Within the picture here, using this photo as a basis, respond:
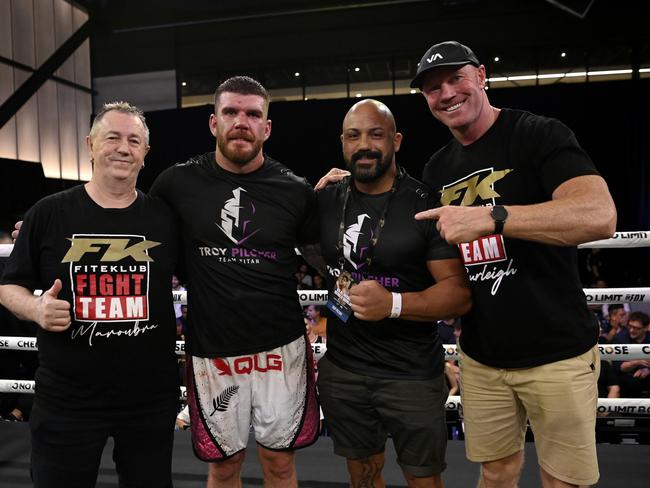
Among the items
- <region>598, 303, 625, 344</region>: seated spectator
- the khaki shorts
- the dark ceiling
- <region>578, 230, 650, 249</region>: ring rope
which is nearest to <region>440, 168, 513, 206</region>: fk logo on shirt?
the khaki shorts

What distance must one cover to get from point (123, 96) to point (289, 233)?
1244 cm

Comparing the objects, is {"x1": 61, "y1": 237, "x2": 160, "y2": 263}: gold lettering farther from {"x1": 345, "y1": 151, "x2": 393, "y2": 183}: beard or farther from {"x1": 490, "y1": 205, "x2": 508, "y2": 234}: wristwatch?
{"x1": 490, "y1": 205, "x2": 508, "y2": 234}: wristwatch

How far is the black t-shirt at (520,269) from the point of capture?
160 cm

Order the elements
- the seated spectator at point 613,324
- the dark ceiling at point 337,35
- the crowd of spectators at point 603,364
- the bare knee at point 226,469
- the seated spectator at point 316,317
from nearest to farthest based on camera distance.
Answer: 1. the bare knee at point 226,469
2. the crowd of spectators at point 603,364
3. the seated spectator at point 613,324
4. the seated spectator at point 316,317
5. the dark ceiling at point 337,35

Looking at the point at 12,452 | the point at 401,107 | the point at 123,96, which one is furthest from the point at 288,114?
the point at 12,452

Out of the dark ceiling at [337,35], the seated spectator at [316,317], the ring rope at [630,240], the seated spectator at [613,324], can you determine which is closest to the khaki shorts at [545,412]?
the ring rope at [630,240]

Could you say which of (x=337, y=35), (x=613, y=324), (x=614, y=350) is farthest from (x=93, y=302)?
(x=337, y=35)

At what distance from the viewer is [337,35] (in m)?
11.8

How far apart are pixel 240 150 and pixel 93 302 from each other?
26.1 inches

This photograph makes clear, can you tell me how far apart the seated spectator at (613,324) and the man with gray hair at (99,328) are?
408cm

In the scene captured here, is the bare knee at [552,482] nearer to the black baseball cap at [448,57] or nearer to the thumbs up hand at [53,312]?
the black baseball cap at [448,57]

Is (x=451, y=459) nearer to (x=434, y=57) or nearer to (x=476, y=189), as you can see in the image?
(x=476, y=189)

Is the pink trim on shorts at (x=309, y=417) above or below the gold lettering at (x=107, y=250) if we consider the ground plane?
below

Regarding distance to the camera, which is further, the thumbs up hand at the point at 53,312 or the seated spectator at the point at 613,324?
the seated spectator at the point at 613,324
